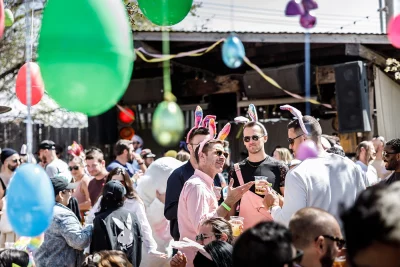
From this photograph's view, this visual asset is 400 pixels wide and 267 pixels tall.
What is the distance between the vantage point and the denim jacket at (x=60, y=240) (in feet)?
14.1

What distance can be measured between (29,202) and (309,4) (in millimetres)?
2452

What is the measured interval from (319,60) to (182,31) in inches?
129

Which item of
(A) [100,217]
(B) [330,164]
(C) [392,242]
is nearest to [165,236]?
(A) [100,217]

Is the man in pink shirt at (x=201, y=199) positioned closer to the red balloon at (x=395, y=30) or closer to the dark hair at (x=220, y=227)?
the dark hair at (x=220, y=227)

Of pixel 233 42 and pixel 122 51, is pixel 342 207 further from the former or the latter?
pixel 233 42

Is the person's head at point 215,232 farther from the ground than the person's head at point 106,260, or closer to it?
farther from the ground

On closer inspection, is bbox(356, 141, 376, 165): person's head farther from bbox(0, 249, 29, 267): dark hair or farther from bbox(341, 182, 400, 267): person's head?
bbox(341, 182, 400, 267): person's head

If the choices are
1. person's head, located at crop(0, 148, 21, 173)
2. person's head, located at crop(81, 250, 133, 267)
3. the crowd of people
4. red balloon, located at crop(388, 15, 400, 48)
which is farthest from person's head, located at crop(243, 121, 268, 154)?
person's head, located at crop(0, 148, 21, 173)

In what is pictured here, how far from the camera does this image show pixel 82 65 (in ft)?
7.75

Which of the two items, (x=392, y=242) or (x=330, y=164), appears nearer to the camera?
(x=392, y=242)

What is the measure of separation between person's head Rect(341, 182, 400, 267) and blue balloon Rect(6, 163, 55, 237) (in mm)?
1535

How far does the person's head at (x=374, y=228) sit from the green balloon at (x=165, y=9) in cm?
214

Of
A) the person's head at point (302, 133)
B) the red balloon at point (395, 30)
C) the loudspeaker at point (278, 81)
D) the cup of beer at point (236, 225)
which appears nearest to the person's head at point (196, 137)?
the person's head at point (302, 133)

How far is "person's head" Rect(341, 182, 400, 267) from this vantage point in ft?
5.18
